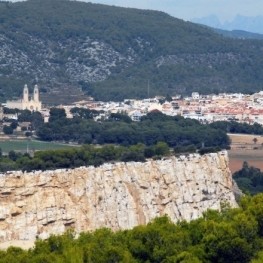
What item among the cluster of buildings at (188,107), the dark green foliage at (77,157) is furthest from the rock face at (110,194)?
the cluster of buildings at (188,107)

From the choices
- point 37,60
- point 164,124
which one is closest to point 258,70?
point 37,60

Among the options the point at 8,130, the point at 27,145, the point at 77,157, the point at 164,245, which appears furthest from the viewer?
the point at 8,130

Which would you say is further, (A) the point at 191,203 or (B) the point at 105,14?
(B) the point at 105,14

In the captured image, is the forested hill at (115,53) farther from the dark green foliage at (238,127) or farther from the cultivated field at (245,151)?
the cultivated field at (245,151)

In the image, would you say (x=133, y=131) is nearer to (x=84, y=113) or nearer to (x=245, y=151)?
(x=245, y=151)

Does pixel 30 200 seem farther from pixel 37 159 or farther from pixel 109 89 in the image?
pixel 109 89

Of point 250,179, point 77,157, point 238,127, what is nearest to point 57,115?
point 238,127
